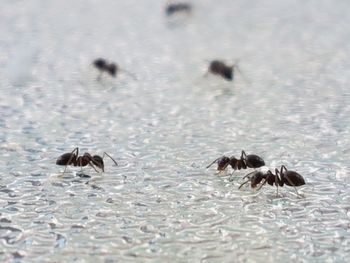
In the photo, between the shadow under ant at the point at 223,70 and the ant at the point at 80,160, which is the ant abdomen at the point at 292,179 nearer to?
the ant at the point at 80,160

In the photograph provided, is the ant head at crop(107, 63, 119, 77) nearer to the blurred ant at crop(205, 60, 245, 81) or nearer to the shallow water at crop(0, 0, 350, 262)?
the shallow water at crop(0, 0, 350, 262)

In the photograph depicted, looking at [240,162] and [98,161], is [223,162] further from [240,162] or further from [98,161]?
[98,161]

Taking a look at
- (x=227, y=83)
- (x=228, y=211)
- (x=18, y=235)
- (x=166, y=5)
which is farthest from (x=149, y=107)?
(x=166, y=5)

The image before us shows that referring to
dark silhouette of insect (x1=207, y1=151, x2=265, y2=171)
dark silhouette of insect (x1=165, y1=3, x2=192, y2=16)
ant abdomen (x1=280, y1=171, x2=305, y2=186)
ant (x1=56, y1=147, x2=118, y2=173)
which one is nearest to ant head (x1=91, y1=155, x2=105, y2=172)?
ant (x1=56, y1=147, x2=118, y2=173)

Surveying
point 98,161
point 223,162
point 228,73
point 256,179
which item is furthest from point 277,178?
point 228,73

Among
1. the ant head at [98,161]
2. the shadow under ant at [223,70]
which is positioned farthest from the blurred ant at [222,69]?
the ant head at [98,161]

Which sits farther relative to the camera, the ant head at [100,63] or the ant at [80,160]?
the ant head at [100,63]

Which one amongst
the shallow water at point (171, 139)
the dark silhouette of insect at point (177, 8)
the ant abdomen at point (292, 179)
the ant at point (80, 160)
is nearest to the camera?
the shallow water at point (171, 139)
